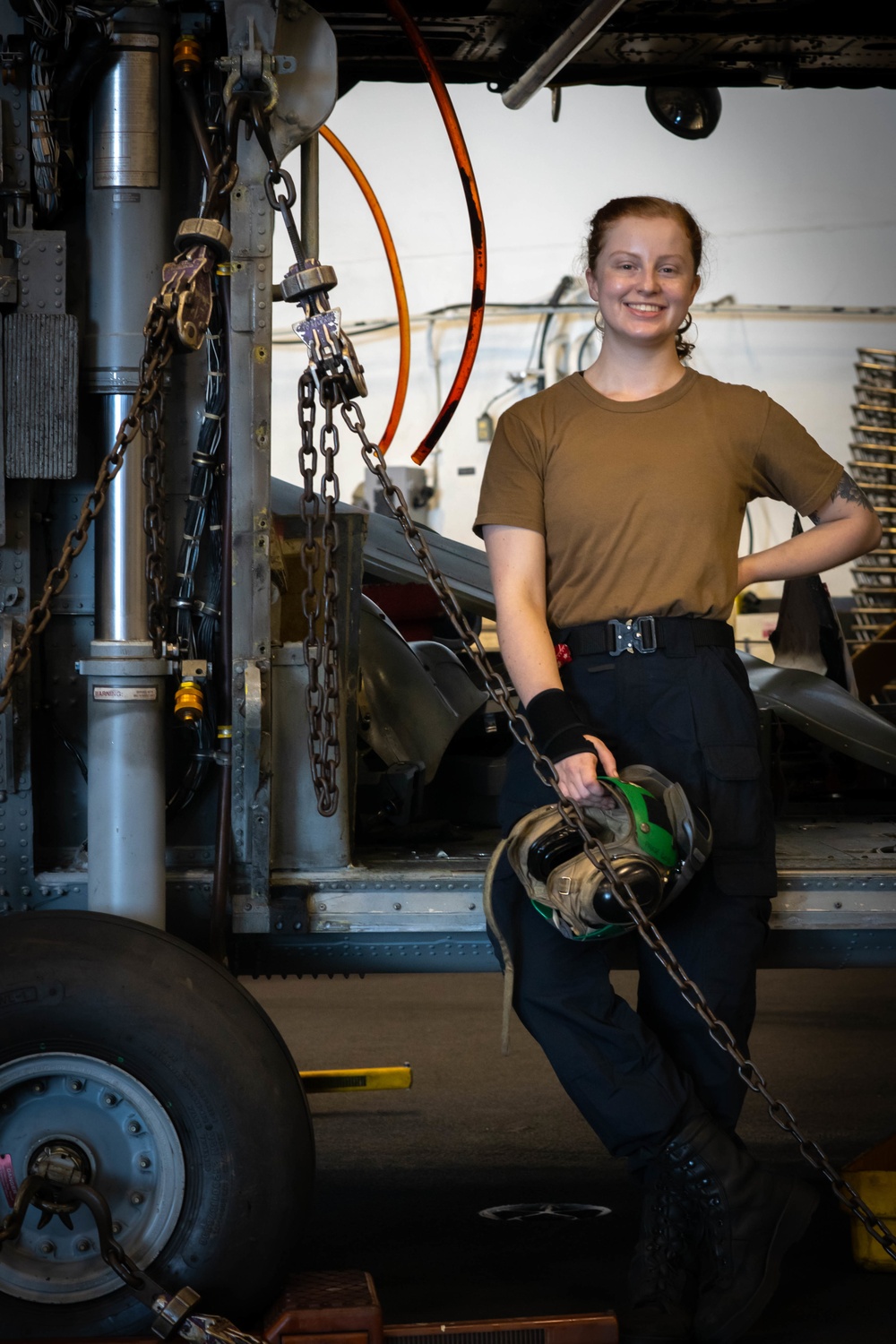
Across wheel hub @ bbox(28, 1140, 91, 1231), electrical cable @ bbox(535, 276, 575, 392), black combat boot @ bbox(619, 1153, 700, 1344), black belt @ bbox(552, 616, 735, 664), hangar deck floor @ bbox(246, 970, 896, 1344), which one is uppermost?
electrical cable @ bbox(535, 276, 575, 392)

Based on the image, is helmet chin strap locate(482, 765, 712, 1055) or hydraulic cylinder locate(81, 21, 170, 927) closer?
helmet chin strap locate(482, 765, 712, 1055)

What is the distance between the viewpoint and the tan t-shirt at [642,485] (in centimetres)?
271

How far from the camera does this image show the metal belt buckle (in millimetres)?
2717

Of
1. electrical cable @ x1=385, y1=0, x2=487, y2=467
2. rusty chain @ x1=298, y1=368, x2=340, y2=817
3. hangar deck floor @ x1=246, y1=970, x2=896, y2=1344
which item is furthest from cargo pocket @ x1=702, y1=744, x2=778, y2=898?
electrical cable @ x1=385, y1=0, x2=487, y2=467

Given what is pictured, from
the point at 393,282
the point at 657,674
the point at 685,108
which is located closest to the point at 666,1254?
the point at 657,674

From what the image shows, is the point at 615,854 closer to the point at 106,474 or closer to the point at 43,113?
the point at 106,474

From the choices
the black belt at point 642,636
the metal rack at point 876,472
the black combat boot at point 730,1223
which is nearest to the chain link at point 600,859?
the black combat boot at point 730,1223

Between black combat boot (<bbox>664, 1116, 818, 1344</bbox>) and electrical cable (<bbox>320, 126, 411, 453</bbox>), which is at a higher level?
electrical cable (<bbox>320, 126, 411, 453</bbox>)

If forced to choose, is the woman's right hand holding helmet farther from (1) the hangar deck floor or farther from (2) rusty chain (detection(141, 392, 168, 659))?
(1) the hangar deck floor

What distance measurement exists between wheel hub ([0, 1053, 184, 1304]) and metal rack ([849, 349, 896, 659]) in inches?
366

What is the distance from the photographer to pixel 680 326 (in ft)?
9.55

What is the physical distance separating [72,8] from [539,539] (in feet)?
4.55

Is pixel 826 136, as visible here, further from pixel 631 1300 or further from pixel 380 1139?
pixel 631 1300

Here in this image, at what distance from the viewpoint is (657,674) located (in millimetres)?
2729
